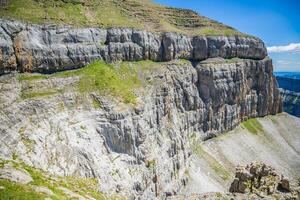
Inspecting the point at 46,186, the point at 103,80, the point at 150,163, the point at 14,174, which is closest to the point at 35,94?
the point at 103,80

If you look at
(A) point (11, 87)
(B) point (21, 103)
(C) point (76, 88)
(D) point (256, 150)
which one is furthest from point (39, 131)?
(D) point (256, 150)

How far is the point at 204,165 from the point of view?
123375mm

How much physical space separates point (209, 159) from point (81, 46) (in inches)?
2286

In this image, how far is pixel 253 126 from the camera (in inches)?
6501

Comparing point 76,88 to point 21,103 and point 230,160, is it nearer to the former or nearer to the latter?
point 21,103

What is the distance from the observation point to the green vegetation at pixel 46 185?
1983 inches

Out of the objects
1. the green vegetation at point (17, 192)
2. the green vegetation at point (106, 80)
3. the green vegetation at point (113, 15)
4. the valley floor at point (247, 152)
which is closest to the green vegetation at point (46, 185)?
the green vegetation at point (17, 192)

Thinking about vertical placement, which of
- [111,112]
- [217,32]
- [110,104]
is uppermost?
[217,32]

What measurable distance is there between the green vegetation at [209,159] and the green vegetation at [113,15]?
41.2 m

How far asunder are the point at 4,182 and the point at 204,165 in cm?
8098

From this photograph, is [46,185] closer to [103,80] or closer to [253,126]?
[103,80]

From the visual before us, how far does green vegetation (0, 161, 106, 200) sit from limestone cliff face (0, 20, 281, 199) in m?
3.18

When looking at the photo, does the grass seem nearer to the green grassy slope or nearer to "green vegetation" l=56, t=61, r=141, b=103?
"green vegetation" l=56, t=61, r=141, b=103

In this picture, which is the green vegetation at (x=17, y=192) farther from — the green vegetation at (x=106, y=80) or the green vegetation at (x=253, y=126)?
the green vegetation at (x=253, y=126)
